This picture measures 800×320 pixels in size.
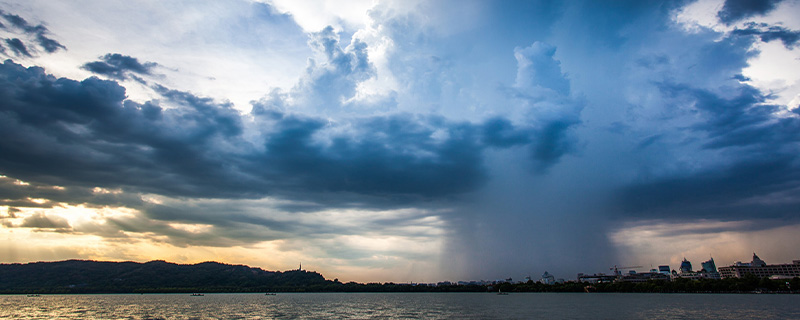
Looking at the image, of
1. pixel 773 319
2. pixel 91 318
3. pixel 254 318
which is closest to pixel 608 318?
pixel 773 319

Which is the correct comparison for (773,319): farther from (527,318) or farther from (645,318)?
(527,318)

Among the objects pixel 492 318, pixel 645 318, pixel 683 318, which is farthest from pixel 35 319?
pixel 683 318

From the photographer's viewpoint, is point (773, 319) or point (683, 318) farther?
point (683, 318)

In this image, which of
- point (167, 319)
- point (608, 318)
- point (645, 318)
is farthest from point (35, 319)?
point (645, 318)

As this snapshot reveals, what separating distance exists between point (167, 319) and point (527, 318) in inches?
3696

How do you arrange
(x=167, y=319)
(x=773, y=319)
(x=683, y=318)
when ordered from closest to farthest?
1. (x=773, y=319)
2. (x=683, y=318)
3. (x=167, y=319)

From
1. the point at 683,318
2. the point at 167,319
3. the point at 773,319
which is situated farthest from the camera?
the point at 167,319

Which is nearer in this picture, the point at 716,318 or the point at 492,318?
the point at 716,318

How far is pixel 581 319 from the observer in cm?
9506

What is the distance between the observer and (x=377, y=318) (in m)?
104

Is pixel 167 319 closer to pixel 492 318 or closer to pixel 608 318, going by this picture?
pixel 492 318

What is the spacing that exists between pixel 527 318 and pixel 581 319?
41.4 feet

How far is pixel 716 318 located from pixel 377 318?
81.5 meters

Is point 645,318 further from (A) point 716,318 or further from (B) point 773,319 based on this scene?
(B) point 773,319
